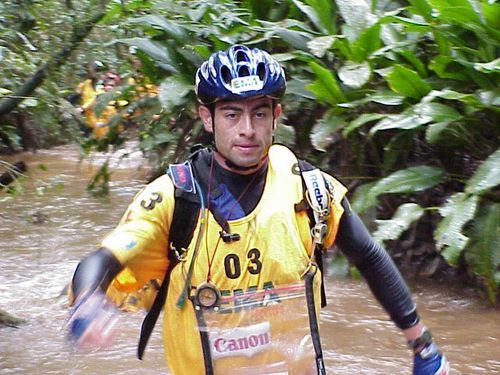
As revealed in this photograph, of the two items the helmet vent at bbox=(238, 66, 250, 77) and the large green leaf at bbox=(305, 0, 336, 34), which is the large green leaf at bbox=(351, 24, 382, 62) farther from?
the helmet vent at bbox=(238, 66, 250, 77)

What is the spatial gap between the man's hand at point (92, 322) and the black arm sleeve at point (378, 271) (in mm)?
799

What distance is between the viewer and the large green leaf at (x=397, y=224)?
18.0 feet

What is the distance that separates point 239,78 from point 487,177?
3309 mm

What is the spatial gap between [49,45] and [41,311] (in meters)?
1.93

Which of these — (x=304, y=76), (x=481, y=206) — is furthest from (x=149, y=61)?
(x=481, y=206)

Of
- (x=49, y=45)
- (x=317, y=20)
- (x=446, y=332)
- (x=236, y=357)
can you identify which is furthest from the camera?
(x=317, y=20)

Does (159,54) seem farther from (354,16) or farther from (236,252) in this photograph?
(236,252)

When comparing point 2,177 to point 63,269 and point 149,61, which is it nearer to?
point 63,269

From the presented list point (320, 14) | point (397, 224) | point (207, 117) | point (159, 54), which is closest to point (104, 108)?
point (159, 54)

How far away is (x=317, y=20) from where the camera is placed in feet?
22.8

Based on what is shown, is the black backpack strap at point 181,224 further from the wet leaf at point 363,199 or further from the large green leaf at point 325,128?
the large green leaf at point 325,128

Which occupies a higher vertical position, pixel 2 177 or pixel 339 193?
pixel 339 193

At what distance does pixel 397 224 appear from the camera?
560cm

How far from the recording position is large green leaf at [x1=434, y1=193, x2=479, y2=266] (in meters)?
5.19
